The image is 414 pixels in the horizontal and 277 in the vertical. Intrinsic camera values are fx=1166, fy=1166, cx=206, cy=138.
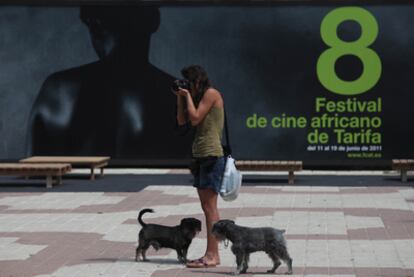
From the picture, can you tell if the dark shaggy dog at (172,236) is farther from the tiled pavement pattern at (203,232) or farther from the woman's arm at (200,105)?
the woman's arm at (200,105)

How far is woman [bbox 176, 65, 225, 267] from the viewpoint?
38.3 feet

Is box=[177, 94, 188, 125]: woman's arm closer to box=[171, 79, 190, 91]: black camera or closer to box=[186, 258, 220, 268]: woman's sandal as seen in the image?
box=[171, 79, 190, 91]: black camera

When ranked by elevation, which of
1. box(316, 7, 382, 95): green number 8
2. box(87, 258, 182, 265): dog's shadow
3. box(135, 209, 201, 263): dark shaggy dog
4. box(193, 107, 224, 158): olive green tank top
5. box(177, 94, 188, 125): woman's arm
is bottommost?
box(87, 258, 182, 265): dog's shadow

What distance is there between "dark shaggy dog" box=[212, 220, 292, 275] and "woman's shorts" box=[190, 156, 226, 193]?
1.90ft

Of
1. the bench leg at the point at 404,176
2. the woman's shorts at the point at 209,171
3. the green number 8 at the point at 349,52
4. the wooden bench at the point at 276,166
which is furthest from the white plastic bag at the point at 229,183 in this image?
the green number 8 at the point at 349,52

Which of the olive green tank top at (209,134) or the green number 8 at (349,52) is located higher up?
the green number 8 at (349,52)

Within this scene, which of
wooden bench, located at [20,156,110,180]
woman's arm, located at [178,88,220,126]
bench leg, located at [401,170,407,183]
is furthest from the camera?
wooden bench, located at [20,156,110,180]

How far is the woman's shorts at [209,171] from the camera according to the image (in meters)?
11.7

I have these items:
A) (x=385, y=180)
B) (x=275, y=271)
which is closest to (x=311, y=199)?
(x=385, y=180)

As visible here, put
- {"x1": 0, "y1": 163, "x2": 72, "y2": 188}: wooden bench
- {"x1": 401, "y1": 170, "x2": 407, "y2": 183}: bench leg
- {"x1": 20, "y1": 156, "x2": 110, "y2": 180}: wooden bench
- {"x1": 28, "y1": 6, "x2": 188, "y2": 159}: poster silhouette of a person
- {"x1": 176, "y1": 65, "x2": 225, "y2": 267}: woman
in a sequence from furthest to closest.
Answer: {"x1": 28, "y1": 6, "x2": 188, "y2": 159}: poster silhouette of a person < {"x1": 20, "y1": 156, "x2": 110, "y2": 180}: wooden bench < {"x1": 401, "y1": 170, "x2": 407, "y2": 183}: bench leg < {"x1": 0, "y1": 163, "x2": 72, "y2": 188}: wooden bench < {"x1": 176, "y1": 65, "x2": 225, "y2": 267}: woman

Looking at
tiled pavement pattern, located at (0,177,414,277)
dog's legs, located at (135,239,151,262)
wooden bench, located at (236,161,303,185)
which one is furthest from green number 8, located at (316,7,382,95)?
dog's legs, located at (135,239,151,262)

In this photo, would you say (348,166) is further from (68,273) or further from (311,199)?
(68,273)

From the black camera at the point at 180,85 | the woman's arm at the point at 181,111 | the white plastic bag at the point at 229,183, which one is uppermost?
the black camera at the point at 180,85

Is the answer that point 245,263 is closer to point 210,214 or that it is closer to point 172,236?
point 210,214
